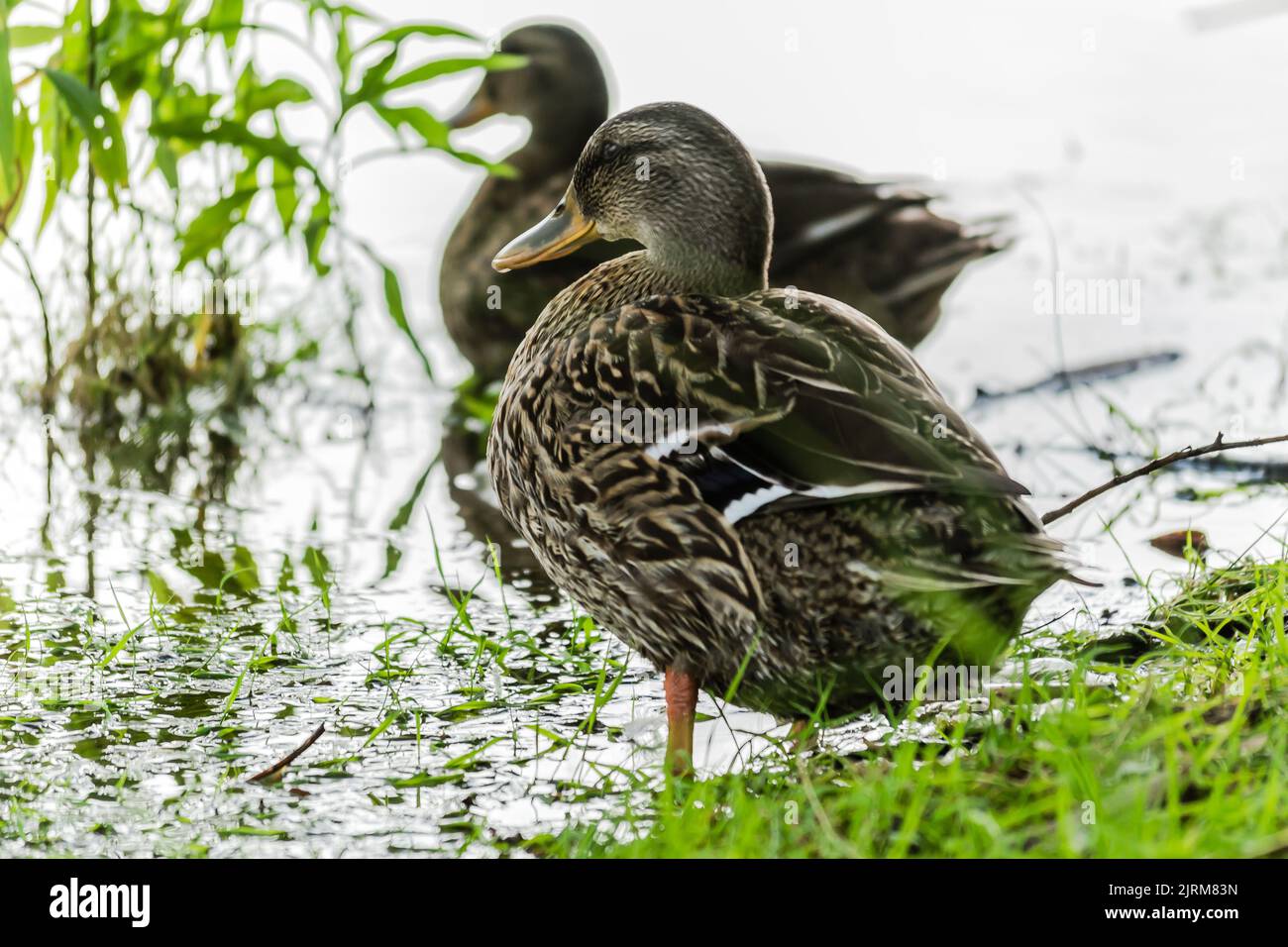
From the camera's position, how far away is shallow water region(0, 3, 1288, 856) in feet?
9.14

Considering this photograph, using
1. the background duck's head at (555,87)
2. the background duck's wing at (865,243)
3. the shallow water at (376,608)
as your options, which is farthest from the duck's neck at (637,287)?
the background duck's head at (555,87)

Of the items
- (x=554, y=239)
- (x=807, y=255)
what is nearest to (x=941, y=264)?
(x=807, y=255)

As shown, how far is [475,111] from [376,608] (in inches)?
155

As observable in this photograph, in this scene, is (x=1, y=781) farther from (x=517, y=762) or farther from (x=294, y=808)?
(x=517, y=762)

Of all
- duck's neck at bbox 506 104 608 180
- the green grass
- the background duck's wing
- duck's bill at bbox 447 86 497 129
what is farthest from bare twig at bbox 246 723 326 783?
duck's bill at bbox 447 86 497 129

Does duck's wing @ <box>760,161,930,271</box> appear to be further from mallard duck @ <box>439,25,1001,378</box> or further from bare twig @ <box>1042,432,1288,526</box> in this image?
bare twig @ <box>1042,432,1288,526</box>

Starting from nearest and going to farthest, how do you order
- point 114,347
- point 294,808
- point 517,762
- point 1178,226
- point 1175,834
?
point 1175,834 → point 294,808 → point 517,762 → point 114,347 → point 1178,226

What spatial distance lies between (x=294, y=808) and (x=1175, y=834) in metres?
1.44

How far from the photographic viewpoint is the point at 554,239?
3713 mm

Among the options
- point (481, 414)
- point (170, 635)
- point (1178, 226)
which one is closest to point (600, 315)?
point (170, 635)

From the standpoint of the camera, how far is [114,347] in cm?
576

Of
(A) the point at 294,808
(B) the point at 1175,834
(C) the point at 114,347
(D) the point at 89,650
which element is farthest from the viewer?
(C) the point at 114,347
